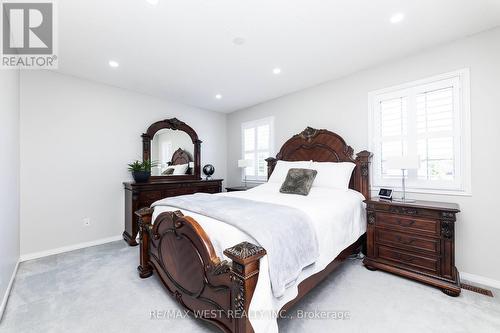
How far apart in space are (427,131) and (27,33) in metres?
4.58

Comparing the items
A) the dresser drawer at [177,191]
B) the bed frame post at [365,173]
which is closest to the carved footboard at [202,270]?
the dresser drawer at [177,191]

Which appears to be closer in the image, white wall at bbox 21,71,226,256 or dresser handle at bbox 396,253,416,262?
dresser handle at bbox 396,253,416,262

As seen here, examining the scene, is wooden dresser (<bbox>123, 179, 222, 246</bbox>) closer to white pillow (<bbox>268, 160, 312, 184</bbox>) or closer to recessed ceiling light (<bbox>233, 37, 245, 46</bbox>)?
white pillow (<bbox>268, 160, 312, 184</bbox>)

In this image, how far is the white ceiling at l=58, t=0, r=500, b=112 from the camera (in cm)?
190

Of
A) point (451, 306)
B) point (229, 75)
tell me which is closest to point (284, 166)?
point (229, 75)

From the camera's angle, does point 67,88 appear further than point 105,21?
Yes

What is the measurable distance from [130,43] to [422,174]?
149 inches

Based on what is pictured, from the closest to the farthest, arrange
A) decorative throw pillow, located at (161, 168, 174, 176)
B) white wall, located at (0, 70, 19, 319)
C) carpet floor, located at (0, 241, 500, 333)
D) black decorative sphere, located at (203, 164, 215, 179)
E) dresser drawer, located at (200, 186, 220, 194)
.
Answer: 1. carpet floor, located at (0, 241, 500, 333)
2. white wall, located at (0, 70, 19, 319)
3. decorative throw pillow, located at (161, 168, 174, 176)
4. dresser drawer, located at (200, 186, 220, 194)
5. black decorative sphere, located at (203, 164, 215, 179)

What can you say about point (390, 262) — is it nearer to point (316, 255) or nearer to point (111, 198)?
A: point (316, 255)

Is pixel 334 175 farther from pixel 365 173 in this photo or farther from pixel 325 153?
pixel 325 153

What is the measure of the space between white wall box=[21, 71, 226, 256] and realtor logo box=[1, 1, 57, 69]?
467 millimetres

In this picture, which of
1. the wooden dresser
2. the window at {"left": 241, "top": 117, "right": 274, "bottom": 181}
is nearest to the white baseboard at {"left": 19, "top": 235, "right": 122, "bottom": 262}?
the wooden dresser

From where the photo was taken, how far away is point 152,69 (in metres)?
3.05

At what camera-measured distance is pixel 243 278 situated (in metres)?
1.18
